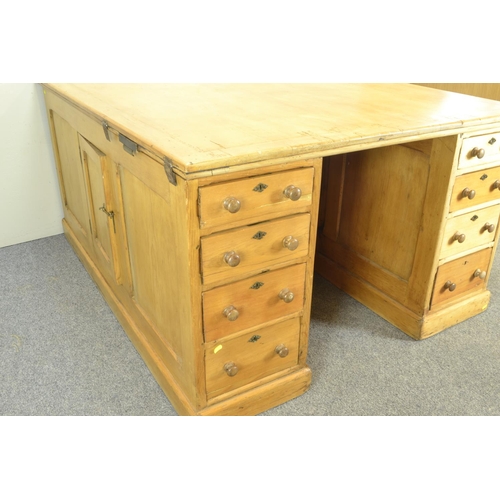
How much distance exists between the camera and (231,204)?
1230 mm

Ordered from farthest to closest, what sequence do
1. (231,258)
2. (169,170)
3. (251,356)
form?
(251,356) < (231,258) < (169,170)

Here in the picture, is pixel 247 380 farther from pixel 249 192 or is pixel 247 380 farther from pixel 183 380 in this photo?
pixel 249 192

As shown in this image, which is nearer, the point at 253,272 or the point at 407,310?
the point at 253,272

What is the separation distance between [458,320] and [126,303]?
134 cm

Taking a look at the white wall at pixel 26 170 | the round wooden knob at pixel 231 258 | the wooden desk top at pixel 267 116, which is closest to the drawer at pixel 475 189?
the wooden desk top at pixel 267 116

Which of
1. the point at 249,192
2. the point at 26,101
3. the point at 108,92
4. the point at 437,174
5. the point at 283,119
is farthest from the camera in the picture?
the point at 26,101

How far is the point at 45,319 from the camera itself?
202 cm

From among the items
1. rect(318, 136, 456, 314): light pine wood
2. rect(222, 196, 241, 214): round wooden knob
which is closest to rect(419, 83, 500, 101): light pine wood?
rect(318, 136, 456, 314): light pine wood

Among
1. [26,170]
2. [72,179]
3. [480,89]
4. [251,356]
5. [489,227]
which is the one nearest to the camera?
[251,356]

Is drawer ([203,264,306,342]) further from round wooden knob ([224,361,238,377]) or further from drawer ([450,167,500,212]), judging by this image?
drawer ([450,167,500,212])

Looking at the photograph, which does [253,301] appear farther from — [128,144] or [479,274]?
[479,274]

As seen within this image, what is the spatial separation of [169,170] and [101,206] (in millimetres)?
776

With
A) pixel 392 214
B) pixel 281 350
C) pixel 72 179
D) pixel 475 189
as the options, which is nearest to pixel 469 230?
pixel 475 189

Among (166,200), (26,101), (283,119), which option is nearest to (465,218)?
(283,119)
